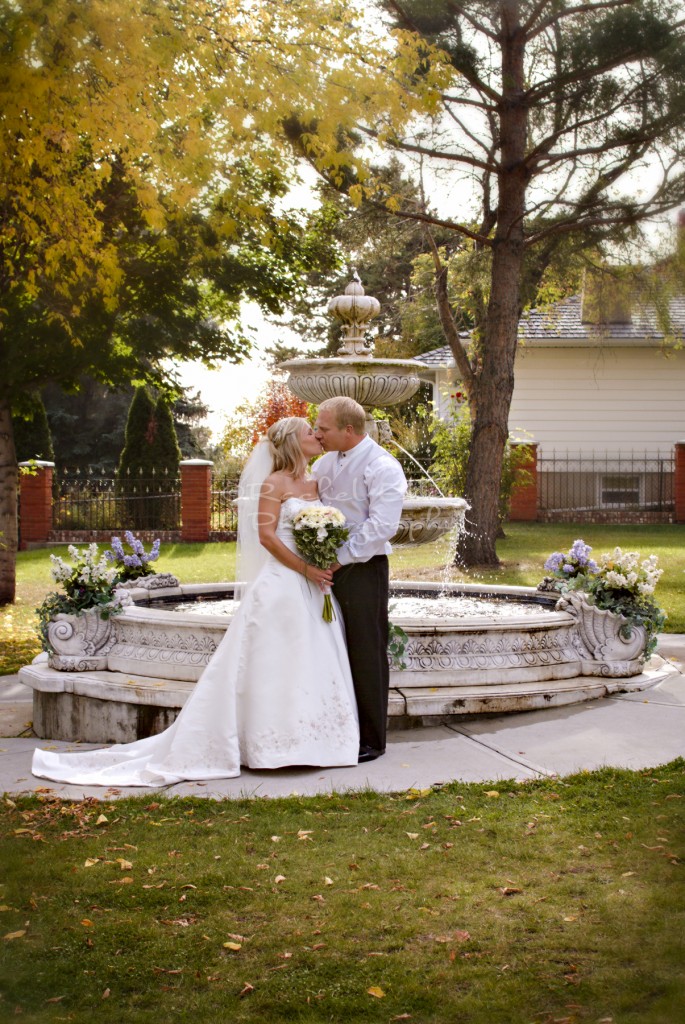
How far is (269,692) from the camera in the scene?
6.46 metres

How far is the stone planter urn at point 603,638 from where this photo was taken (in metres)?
8.30

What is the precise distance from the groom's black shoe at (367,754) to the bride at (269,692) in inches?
4.3

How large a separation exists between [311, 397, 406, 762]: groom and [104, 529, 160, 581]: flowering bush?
3247 mm

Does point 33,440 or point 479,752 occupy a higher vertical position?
point 33,440

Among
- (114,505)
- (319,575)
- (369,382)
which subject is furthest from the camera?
(114,505)

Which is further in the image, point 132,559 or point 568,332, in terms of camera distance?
point 568,332

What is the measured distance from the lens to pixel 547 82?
1600 cm

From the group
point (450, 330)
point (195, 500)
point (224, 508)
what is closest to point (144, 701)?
point (450, 330)

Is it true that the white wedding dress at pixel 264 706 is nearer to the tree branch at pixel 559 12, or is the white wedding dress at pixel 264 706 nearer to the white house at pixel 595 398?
the tree branch at pixel 559 12

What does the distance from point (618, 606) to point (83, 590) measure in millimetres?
3882

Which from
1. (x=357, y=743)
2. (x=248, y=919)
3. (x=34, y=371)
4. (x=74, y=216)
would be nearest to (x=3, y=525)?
(x=34, y=371)

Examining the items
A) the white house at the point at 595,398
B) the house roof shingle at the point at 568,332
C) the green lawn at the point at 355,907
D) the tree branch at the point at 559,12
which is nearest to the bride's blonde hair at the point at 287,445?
the green lawn at the point at 355,907

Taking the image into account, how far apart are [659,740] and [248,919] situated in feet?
11.5

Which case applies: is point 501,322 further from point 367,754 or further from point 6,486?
point 367,754
